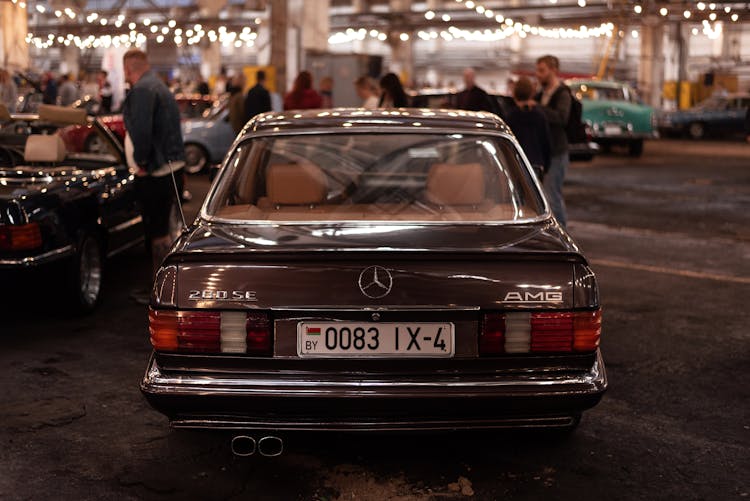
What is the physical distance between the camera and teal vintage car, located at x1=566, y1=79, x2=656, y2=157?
71.7 feet

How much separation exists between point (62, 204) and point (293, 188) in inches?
86.4

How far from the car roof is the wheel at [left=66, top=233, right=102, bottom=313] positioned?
2.09 m

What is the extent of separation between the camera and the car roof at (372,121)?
14.2 feet

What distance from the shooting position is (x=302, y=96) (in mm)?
12984

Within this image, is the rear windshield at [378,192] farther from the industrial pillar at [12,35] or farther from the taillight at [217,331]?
the industrial pillar at [12,35]

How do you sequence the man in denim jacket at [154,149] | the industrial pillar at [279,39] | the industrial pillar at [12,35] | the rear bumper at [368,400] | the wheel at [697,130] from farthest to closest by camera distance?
the wheel at [697,130], the industrial pillar at [12,35], the industrial pillar at [279,39], the man in denim jacket at [154,149], the rear bumper at [368,400]

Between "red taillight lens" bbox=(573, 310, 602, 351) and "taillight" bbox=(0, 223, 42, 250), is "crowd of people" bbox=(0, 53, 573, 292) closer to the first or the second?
"taillight" bbox=(0, 223, 42, 250)

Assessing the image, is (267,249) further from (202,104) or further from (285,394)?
(202,104)

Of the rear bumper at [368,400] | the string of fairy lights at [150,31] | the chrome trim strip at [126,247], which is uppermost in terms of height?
the string of fairy lights at [150,31]

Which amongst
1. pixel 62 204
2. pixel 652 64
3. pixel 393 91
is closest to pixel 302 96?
pixel 393 91

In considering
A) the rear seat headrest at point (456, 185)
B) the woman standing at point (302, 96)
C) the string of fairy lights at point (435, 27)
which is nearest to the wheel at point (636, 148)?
the string of fairy lights at point (435, 27)

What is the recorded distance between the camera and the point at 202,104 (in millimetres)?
18828

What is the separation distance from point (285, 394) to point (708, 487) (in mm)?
1592

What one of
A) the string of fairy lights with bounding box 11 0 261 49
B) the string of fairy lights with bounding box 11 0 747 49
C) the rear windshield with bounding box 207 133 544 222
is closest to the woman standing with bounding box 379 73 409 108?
the rear windshield with bounding box 207 133 544 222
